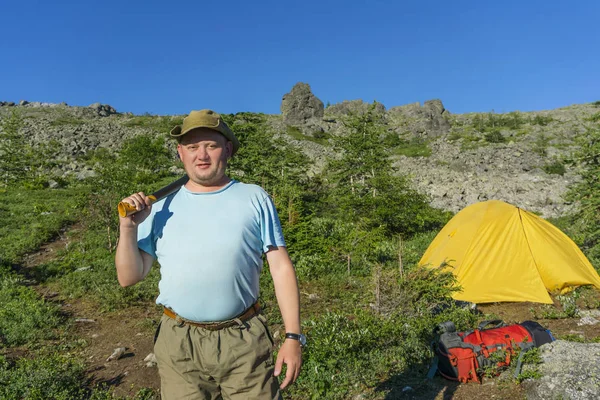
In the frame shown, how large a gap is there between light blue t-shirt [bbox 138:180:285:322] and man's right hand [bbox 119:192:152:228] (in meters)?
0.15

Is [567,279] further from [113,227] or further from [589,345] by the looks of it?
[113,227]

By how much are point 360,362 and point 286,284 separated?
349 centimetres

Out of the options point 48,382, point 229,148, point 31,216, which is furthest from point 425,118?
point 229,148

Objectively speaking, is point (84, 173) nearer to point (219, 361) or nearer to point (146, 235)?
point (146, 235)

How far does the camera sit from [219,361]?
2.42 m

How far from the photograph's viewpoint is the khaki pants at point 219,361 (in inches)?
95.1

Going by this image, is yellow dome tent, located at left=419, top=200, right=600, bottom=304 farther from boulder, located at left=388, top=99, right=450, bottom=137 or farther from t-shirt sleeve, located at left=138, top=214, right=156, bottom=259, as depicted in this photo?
boulder, located at left=388, top=99, right=450, bottom=137

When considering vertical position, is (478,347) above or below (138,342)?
above

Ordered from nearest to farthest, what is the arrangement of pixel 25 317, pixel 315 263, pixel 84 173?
1. pixel 25 317
2. pixel 315 263
3. pixel 84 173

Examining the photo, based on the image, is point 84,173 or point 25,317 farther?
point 84,173

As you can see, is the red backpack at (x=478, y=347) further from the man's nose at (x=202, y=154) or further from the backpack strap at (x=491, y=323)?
the man's nose at (x=202, y=154)

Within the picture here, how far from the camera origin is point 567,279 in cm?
879

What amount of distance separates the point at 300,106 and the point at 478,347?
192 ft

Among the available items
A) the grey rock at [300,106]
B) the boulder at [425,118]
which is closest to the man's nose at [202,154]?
the boulder at [425,118]
